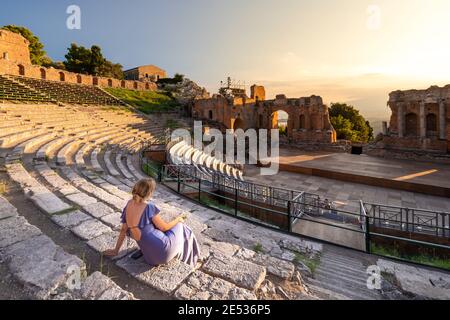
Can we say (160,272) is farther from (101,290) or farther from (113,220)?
(113,220)

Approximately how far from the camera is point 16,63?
27.7 meters

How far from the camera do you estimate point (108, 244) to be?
3.56 meters

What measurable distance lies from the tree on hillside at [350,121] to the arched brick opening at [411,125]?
14.7m

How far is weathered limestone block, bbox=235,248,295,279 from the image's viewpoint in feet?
10.9

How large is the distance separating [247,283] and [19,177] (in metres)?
6.40

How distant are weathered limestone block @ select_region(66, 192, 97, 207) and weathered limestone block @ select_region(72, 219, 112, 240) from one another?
3.24ft

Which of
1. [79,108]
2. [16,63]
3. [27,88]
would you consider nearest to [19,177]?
[79,108]

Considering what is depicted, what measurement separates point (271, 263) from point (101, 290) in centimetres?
229

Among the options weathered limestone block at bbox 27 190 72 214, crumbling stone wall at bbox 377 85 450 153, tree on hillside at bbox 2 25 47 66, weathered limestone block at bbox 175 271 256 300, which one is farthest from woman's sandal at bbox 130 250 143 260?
tree on hillside at bbox 2 25 47 66

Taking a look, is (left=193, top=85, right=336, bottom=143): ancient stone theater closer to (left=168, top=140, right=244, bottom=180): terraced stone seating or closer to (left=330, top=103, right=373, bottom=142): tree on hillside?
(left=330, top=103, right=373, bottom=142): tree on hillside

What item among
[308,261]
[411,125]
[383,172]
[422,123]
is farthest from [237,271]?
[411,125]

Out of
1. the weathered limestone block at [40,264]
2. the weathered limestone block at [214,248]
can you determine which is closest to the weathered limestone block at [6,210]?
the weathered limestone block at [40,264]

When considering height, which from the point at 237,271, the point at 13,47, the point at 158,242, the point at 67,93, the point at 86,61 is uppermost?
the point at 86,61
